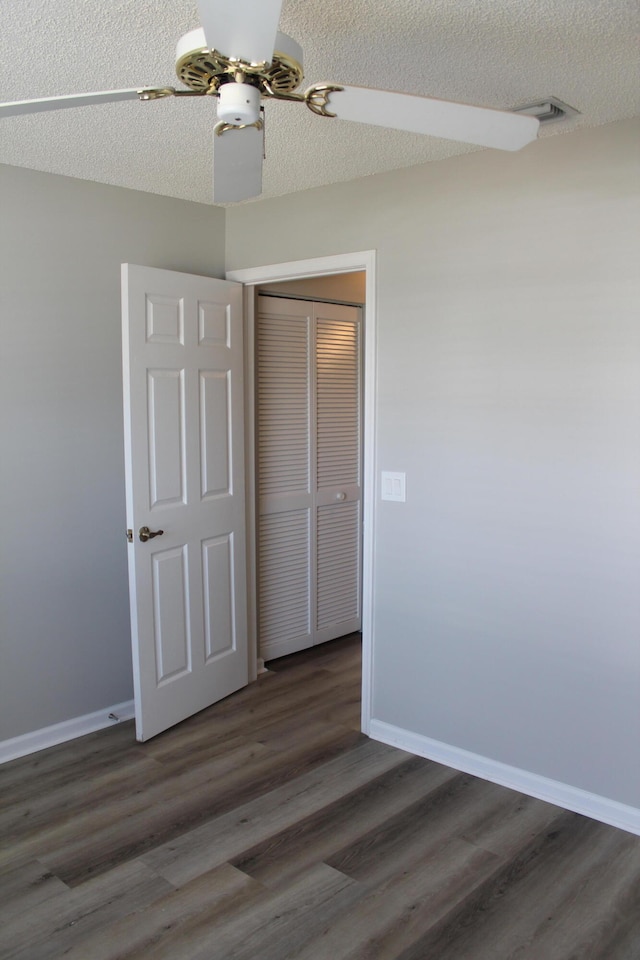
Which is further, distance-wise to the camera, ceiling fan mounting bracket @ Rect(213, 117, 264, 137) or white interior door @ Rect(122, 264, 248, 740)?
white interior door @ Rect(122, 264, 248, 740)

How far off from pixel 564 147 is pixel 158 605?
236cm

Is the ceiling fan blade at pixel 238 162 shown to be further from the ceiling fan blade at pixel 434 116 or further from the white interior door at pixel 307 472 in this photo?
the white interior door at pixel 307 472

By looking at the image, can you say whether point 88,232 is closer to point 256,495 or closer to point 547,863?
point 256,495

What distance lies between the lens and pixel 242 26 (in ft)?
4.20

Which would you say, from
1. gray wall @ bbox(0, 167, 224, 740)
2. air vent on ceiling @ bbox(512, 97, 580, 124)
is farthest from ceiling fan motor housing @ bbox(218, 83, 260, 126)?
gray wall @ bbox(0, 167, 224, 740)

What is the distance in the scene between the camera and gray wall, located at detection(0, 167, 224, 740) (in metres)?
2.97

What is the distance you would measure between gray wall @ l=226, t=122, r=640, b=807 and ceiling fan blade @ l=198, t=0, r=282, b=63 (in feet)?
4.95

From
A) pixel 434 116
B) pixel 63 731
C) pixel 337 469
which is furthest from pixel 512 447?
pixel 63 731

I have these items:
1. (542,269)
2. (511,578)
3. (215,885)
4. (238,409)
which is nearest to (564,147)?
(542,269)

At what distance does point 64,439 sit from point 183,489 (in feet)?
1.77

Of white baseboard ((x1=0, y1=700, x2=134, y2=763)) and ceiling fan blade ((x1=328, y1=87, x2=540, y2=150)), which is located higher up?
ceiling fan blade ((x1=328, y1=87, x2=540, y2=150))

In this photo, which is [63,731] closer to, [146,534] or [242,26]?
[146,534]

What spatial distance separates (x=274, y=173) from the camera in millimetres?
3016

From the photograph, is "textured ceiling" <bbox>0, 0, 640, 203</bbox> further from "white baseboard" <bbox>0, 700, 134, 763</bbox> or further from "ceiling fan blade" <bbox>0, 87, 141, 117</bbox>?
"white baseboard" <bbox>0, 700, 134, 763</bbox>
